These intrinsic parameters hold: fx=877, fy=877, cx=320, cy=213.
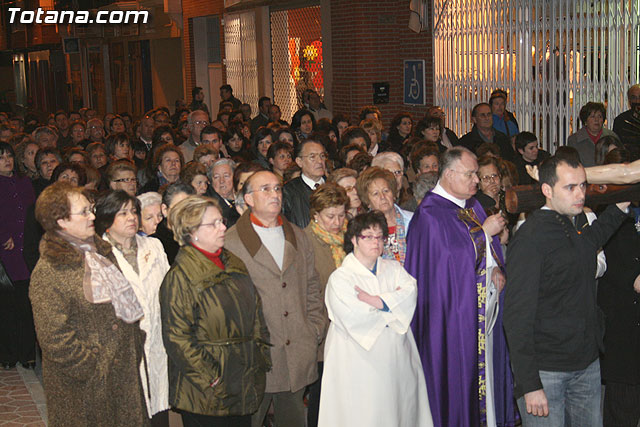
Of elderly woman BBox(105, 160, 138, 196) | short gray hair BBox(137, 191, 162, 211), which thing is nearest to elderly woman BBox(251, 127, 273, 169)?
elderly woman BBox(105, 160, 138, 196)

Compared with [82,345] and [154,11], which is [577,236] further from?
[154,11]

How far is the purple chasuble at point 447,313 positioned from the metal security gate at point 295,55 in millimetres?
13446

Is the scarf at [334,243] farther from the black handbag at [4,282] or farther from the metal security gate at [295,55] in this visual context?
the metal security gate at [295,55]

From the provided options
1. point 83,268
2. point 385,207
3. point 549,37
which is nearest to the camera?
point 83,268

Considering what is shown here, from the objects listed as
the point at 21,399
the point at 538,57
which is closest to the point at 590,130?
the point at 538,57

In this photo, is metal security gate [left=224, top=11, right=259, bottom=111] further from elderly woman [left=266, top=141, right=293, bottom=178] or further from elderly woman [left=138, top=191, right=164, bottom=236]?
elderly woman [left=138, top=191, right=164, bottom=236]

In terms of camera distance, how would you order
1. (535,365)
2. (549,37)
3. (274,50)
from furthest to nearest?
(274,50), (549,37), (535,365)

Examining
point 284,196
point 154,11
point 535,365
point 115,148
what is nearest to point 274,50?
point 154,11

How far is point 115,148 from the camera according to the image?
428 inches

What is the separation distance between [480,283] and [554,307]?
1.13m

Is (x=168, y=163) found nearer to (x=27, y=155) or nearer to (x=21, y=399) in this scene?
(x=27, y=155)

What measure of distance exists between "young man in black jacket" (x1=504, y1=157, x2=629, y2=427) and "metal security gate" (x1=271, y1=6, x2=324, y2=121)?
572 inches

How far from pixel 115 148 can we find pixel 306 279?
5739 mm

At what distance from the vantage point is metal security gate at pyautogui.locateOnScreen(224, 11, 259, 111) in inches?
854
